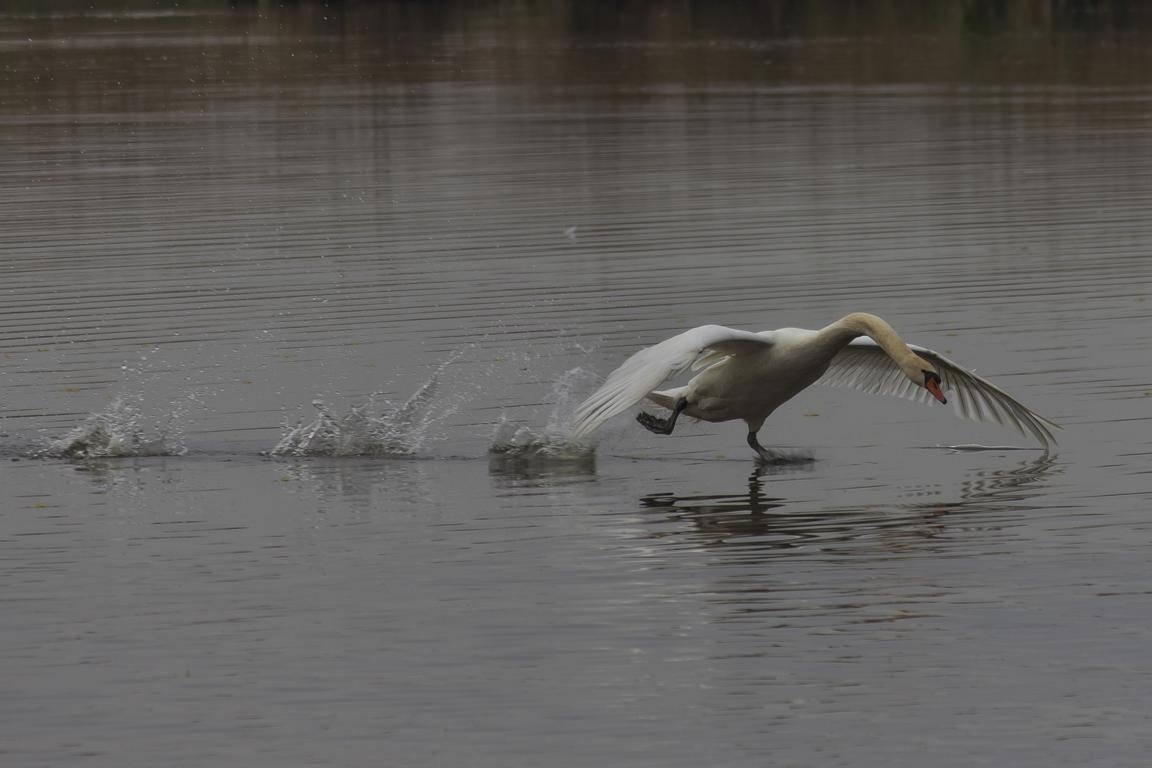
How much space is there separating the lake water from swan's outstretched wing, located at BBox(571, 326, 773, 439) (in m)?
0.62

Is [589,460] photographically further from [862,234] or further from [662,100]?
[662,100]

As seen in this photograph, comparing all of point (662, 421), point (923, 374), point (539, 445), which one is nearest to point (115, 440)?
point (539, 445)

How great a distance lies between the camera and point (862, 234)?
96.2 feet

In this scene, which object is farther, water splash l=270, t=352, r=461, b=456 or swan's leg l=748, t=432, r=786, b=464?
water splash l=270, t=352, r=461, b=456

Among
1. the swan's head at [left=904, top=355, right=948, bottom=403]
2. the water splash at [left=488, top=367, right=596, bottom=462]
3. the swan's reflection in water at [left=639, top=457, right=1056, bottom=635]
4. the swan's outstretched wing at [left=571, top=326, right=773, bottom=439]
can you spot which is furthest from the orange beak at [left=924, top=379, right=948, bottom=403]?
the water splash at [left=488, top=367, right=596, bottom=462]

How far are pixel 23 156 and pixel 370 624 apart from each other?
3109cm

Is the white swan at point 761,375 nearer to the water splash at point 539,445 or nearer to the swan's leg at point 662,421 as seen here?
the swan's leg at point 662,421

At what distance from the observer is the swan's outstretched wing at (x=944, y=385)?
17062mm

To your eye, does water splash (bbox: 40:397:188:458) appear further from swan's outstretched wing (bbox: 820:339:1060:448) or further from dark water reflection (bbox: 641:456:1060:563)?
swan's outstretched wing (bbox: 820:339:1060:448)

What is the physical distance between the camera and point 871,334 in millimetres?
16203

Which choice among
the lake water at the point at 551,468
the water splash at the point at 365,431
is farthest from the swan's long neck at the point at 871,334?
the water splash at the point at 365,431

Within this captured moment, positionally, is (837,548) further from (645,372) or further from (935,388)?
(935,388)

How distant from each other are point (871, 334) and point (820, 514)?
1798 millimetres

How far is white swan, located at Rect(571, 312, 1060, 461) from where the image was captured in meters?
15.5
